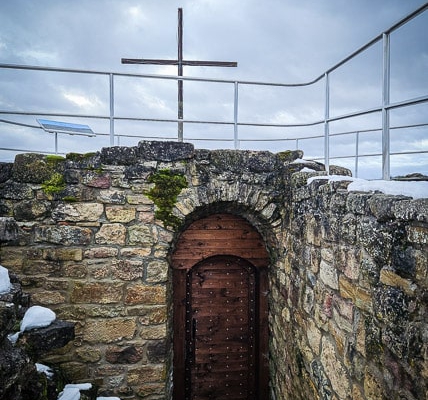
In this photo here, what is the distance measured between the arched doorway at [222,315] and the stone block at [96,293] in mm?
951

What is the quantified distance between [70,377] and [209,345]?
1.80 m

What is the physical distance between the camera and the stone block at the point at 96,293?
3662 millimetres

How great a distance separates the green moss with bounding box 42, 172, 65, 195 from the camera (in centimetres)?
361

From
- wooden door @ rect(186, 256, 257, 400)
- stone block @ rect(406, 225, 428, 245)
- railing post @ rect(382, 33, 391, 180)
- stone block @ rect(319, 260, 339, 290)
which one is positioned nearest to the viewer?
stone block @ rect(406, 225, 428, 245)

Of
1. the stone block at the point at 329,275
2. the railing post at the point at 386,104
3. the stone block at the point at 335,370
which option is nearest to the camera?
the railing post at the point at 386,104

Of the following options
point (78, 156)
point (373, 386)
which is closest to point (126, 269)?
point (78, 156)

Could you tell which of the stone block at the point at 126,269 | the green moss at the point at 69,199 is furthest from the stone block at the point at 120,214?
the stone block at the point at 126,269

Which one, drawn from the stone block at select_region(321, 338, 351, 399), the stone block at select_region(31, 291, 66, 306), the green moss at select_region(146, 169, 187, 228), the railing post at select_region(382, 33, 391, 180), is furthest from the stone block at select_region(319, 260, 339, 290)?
the stone block at select_region(31, 291, 66, 306)

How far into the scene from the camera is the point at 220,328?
4.55 metres

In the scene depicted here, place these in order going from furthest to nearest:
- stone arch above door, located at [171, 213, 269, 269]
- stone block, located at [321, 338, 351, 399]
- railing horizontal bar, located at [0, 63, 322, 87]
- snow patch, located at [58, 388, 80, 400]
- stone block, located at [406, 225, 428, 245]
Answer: stone arch above door, located at [171, 213, 269, 269], railing horizontal bar, located at [0, 63, 322, 87], snow patch, located at [58, 388, 80, 400], stone block, located at [321, 338, 351, 399], stone block, located at [406, 225, 428, 245]

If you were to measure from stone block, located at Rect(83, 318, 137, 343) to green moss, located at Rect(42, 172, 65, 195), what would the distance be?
1.52 m

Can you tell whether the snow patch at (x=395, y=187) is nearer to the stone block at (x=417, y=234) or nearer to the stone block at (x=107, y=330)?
the stone block at (x=417, y=234)

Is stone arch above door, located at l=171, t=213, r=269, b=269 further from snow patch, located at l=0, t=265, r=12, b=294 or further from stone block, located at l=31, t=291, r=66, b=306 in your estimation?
snow patch, located at l=0, t=265, r=12, b=294

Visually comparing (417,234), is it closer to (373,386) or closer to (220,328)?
(373,386)
